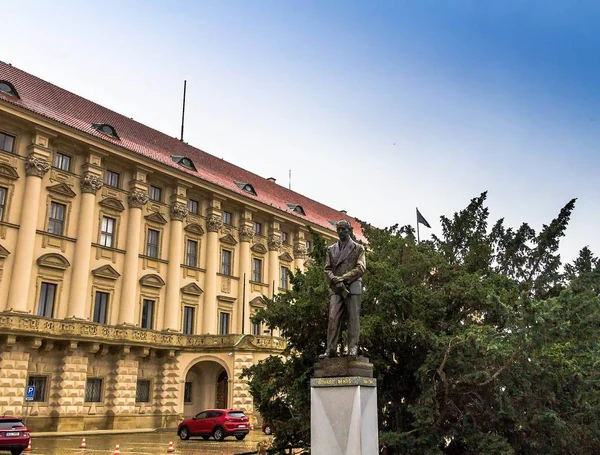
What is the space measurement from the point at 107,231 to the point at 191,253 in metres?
6.64

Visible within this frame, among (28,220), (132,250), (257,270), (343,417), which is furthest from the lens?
(257,270)

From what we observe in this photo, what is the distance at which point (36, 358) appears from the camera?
30.7 m

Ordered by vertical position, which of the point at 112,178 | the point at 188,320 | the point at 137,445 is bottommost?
the point at 137,445

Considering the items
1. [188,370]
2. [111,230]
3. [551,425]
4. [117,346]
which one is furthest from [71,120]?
[551,425]

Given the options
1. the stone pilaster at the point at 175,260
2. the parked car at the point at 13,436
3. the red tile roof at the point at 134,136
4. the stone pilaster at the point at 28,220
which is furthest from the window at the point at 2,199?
the parked car at the point at 13,436

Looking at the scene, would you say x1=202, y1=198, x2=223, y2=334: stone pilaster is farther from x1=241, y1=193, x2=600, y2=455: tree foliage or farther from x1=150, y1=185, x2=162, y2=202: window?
x1=241, y1=193, x2=600, y2=455: tree foliage

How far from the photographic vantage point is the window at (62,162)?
33344mm

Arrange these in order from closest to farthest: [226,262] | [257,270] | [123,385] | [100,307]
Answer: [123,385] < [100,307] < [226,262] < [257,270]

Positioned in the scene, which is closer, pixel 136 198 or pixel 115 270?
pixel 115 270

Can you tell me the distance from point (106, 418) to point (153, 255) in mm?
10229

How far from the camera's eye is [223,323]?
137 ft

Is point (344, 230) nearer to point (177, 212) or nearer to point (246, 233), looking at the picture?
point (177, 212)

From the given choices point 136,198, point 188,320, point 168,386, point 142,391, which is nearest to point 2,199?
point 136,198

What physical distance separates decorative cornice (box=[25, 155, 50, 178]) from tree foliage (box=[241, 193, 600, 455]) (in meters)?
19.2
